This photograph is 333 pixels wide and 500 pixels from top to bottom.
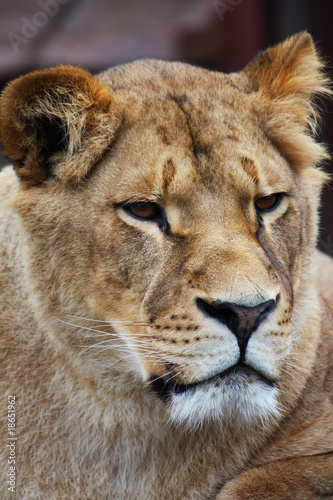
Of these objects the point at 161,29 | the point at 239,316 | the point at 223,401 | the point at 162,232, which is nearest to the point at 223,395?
the point at 223,401

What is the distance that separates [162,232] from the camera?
2.17m

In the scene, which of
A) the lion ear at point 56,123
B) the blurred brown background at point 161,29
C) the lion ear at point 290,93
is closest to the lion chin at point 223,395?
the lion ear at point 56,123

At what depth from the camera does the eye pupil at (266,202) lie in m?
2.29

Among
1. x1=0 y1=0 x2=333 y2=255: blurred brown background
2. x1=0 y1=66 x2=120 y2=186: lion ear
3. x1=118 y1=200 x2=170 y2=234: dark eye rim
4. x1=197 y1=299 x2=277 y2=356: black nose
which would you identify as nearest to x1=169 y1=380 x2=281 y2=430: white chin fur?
x1=197 y1=299 x2=277 y2=356: black nose

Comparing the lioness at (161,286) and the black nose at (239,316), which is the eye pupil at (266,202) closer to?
the lioness at (161,286)

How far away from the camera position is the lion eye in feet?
7.13

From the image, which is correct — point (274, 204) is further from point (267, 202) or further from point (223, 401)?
point (223, 401)

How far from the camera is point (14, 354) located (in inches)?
95.2

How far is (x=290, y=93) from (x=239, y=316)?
3.17ft

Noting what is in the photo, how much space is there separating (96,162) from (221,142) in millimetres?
377

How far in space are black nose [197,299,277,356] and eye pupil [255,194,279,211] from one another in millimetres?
431

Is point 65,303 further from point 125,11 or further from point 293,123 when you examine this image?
point 125,11

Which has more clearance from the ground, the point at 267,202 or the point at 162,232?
the point at 267,202

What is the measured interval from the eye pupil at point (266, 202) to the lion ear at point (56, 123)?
482 mm
